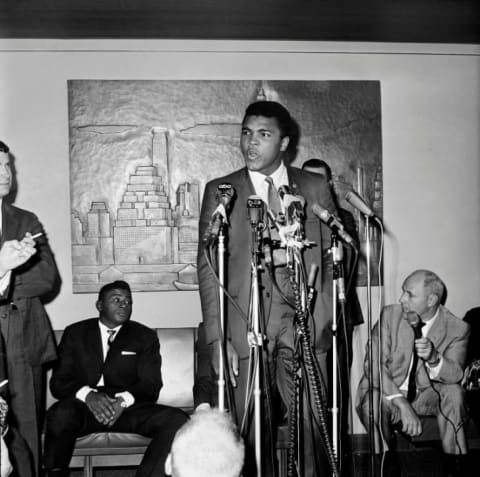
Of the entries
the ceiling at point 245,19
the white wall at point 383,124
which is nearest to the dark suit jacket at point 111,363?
the white wall at point 383,124

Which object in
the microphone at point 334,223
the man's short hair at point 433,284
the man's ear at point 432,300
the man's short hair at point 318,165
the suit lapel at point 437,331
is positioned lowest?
the suit lapel at point 437,331

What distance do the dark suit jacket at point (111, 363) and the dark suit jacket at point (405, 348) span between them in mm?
1407

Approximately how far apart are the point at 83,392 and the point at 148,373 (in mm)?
408

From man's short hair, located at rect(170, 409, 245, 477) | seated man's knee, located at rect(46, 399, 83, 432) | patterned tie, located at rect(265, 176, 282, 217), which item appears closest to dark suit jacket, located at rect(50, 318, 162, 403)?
seated man's knee, located at rect(46, 399, 83, 432)

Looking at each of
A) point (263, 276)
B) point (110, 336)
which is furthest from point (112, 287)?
point (263, 276)

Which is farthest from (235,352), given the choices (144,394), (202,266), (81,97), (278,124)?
(81,97)

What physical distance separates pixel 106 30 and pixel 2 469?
320 cm

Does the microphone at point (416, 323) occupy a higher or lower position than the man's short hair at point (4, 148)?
lower

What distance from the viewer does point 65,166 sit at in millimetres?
4547

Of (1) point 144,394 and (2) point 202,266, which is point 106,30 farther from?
(1) point 144,394

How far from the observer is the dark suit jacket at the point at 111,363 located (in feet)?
13.5

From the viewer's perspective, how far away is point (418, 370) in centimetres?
443

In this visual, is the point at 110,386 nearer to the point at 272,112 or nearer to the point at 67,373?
the point at 67,373

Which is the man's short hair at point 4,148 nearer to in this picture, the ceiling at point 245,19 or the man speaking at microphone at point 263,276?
the ceiling at point 245,19
